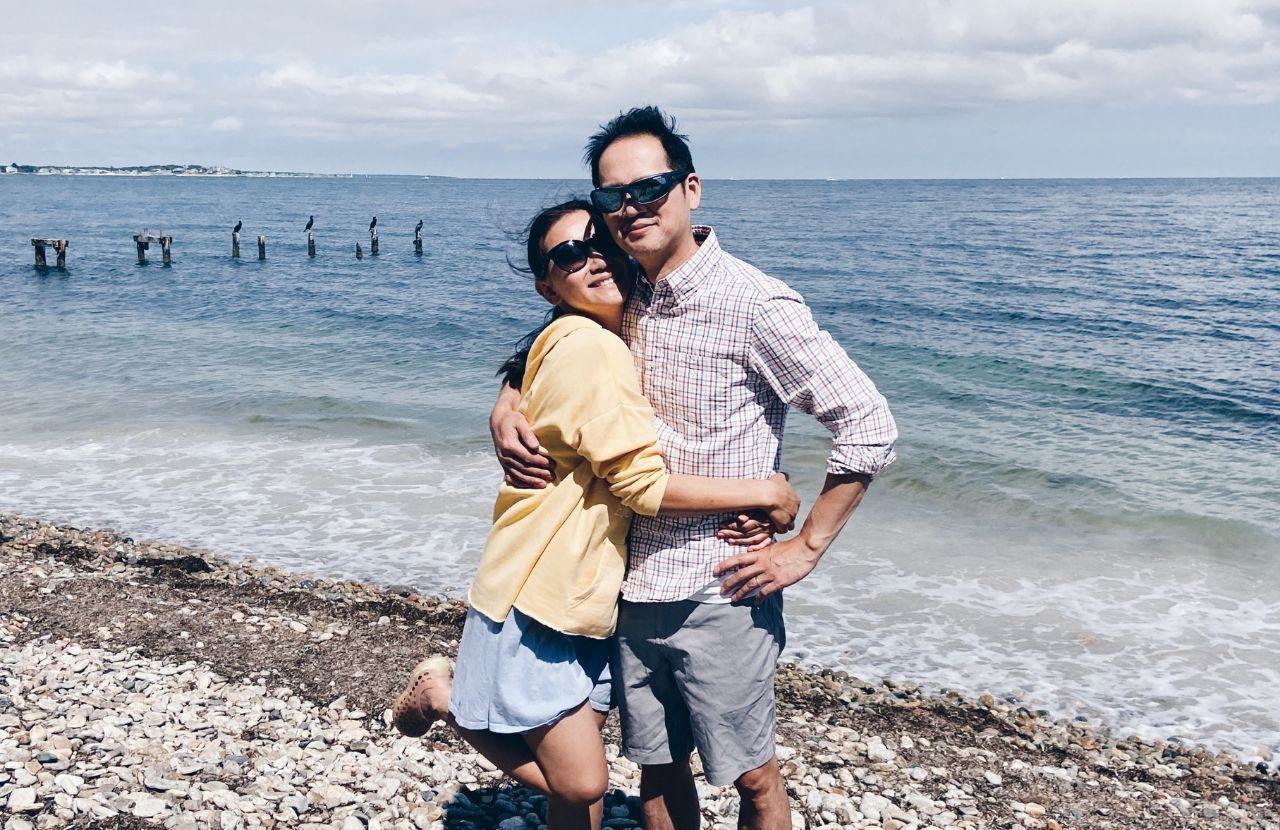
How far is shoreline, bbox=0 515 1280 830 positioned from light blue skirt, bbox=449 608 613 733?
6.19ft

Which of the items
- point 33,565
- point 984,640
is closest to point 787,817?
point 984,640

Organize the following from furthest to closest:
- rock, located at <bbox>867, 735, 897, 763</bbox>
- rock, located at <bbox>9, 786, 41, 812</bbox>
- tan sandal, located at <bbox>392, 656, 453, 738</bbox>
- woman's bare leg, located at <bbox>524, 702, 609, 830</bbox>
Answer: rock, located at <bbox>867, 735, 897, 763</bbox> < rock, located at <bbox>9, 786, 41, 812</bbox> < tan sandal, located at <bbox>392, 656, 453, 738</bbox> < woman's bare leg, located at <bbox>524, 702, 609, 830</bbox>

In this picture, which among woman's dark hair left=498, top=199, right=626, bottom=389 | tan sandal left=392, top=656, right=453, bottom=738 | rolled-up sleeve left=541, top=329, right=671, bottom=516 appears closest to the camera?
rolled-up sleeve left=541, top=329, right=671, bottom=516

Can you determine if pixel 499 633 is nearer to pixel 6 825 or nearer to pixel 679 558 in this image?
pixel 679 558

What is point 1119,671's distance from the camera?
7.75 m

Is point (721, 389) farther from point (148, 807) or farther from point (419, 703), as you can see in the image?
point (148, 807)

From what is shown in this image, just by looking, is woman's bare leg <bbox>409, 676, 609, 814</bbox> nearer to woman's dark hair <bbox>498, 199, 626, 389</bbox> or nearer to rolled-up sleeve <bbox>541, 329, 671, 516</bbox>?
rolled-up sleeve <bbox>541, 329, 671, 516</bbox>

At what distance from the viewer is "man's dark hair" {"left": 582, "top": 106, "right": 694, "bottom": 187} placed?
3215 millimetres

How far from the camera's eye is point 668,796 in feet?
12.6

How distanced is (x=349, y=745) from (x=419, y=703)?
6.82ft

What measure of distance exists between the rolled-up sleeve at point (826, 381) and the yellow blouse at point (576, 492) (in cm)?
45

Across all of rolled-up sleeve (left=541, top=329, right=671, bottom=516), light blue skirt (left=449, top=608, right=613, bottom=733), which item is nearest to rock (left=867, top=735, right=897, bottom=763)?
light blue skirt (left=449, top=608, right=613, bottom=733)

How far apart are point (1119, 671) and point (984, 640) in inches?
41.0

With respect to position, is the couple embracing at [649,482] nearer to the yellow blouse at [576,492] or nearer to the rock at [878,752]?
the yellow blouse at [576,492]
